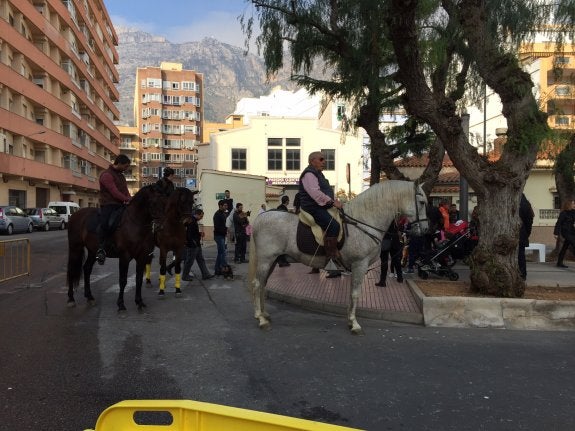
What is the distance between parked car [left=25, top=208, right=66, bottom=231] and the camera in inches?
1265

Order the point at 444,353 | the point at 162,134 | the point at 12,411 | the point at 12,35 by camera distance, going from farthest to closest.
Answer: the point at 162,134, the point at 12,35, the point at 444,353, the point at 12,411

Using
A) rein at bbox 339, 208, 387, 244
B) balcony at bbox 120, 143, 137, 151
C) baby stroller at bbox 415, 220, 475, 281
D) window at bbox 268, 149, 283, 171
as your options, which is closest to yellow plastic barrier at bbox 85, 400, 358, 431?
rein at bbox 339, 208, 387, 244

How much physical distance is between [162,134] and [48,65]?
55.7 metres

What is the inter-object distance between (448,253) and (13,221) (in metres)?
25.8

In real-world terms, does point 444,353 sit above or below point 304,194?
below

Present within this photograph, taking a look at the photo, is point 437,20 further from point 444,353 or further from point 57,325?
point 57,325

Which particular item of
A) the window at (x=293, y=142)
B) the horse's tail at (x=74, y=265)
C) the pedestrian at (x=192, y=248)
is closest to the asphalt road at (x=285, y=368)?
the horse's tail at (x=74, y=265)

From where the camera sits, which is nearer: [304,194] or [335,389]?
[335,389]

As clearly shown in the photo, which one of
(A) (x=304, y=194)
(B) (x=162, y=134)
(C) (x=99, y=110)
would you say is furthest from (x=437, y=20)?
(B) (x=162, y=134)

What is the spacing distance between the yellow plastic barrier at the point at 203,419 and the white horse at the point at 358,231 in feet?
14.5

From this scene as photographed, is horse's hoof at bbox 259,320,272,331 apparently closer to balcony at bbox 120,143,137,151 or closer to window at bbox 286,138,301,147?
window at bbox 286,138,301,147

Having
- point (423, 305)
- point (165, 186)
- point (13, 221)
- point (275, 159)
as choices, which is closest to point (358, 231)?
point (423, 305)

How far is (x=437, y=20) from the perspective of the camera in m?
11.5

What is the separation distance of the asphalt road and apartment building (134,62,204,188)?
90314 mm
